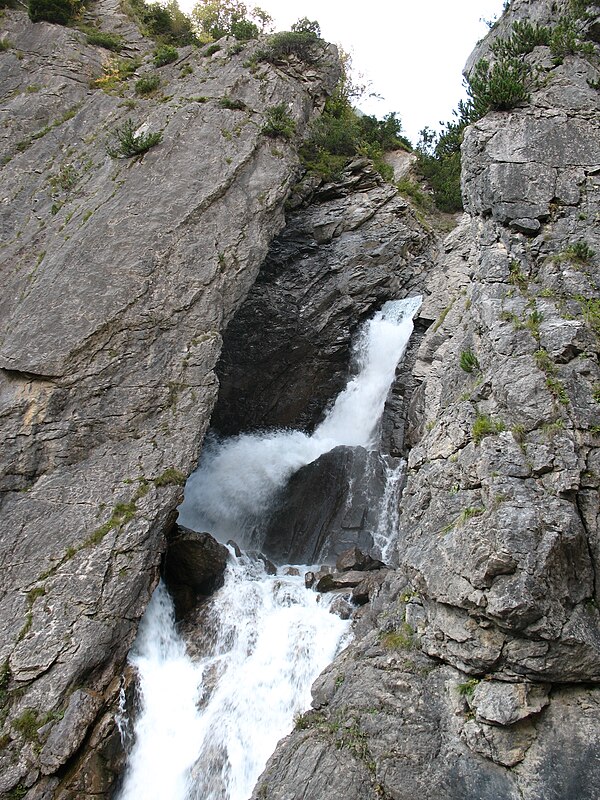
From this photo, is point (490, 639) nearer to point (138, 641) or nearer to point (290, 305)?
point (138, 641)

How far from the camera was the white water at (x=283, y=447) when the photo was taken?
1745 cm

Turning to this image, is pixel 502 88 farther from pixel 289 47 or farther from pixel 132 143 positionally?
pixel 289 47

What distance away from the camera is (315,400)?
20281 mm

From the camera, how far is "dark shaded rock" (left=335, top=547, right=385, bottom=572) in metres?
13.4

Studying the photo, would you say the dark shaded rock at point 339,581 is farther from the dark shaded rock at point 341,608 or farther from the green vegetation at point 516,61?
the green vegetation at point 516,61

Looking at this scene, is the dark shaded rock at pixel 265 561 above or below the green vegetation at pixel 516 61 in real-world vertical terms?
below

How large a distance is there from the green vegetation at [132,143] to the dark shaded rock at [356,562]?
47.8ft

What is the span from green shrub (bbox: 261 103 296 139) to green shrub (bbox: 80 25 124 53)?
34.5 feet

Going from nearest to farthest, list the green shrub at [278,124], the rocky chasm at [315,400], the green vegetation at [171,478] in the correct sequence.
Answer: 1. the rocky chasm at [315,400]
2. the green vegetation at [171,478]
3. the green shrub at [278,124]

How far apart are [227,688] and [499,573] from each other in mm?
6321

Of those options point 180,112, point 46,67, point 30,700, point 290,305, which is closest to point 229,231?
point 290,305

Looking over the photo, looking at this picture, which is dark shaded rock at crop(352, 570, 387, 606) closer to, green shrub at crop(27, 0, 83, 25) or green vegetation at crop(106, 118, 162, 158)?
green vegetation at crop(106, 118, 162, 158)

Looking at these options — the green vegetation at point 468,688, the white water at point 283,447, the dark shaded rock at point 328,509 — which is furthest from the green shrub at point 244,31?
the green vegetation at point 468,688

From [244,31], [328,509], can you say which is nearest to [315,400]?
[328,509]
